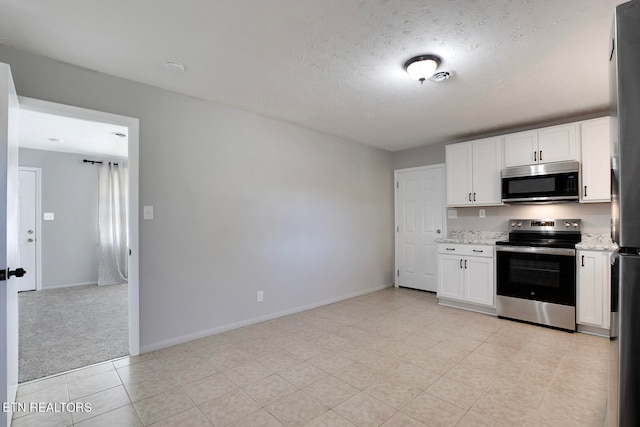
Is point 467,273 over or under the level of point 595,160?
under

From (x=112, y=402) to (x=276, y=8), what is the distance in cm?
274

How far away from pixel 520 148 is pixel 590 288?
172 cm

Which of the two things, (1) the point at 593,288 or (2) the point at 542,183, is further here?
(2) the point at 542,183

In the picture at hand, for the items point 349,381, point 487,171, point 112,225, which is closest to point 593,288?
point 487,171

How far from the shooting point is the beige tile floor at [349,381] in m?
1.93

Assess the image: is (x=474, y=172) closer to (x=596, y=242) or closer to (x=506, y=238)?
(x=506, y=238)

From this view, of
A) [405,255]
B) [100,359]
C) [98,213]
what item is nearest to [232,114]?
[100,359]

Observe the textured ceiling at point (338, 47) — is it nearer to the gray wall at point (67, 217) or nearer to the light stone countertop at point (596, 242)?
the light stone countertop at point (596, 242)

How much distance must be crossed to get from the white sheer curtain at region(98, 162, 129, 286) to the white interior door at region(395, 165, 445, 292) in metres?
5.06

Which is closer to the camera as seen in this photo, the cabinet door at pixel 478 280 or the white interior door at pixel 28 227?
the cabinet door at pixel 478 280

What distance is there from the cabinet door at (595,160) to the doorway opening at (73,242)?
4577 millimetres

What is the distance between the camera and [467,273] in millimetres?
4055

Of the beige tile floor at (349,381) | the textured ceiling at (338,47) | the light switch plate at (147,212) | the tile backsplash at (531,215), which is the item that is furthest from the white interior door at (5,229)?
the tile backsplash at (531,215)

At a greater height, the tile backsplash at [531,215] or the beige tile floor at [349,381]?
the tile backsplash at [531,215]
